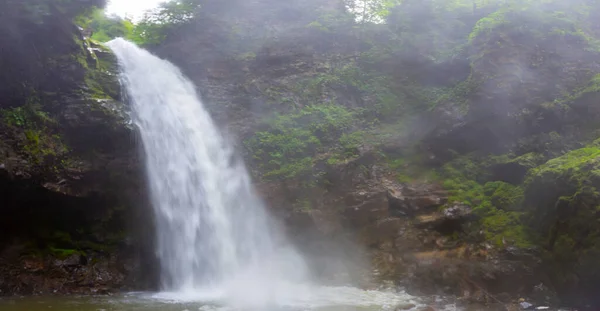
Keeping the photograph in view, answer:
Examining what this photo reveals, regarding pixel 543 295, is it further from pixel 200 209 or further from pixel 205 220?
pixel 200 209

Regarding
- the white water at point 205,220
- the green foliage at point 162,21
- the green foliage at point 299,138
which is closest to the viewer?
the white water at point 205,220

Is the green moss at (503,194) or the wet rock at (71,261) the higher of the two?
the green moss at (503,194)

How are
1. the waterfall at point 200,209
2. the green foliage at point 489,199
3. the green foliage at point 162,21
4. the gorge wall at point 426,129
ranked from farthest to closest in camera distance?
the green foliage at point 162,21 → the waterfall at point 200,209 → the green foliage at point 489,199 → the gorge wall at point 426,129

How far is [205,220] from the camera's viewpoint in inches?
534

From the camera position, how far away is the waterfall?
498 inches

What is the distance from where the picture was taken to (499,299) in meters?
10.1

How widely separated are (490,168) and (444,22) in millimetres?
9305

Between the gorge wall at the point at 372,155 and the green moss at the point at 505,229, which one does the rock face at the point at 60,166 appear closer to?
the gorge wall at the point at 372,155

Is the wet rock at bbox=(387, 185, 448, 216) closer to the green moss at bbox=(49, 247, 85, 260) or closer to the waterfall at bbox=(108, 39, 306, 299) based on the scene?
the waterfall at bbox=(108, 39, 306, 299)

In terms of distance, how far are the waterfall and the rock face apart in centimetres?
82

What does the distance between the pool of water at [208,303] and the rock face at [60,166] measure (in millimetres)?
1486

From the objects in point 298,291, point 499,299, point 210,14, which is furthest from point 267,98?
point 499,299

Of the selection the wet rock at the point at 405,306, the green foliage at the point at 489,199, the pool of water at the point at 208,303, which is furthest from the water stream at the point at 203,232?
the green foliage at the point at 489,199

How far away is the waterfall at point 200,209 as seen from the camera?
12.6 meters
